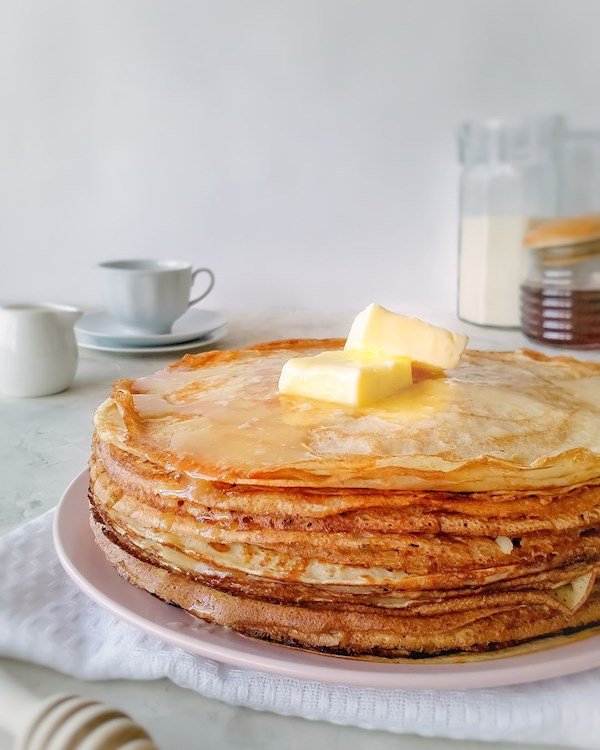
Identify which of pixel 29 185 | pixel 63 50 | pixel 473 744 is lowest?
pixel 473 744

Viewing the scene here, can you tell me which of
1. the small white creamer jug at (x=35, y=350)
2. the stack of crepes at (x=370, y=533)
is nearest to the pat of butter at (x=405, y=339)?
the stack of crepes at (x=370, y=533)

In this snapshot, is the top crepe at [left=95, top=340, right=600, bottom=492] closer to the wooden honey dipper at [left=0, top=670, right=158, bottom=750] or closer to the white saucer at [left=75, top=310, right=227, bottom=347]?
the wooden honey dipper at [left=0, top=670, right=158, bottom=750]

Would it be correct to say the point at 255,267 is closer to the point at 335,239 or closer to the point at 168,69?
the point at 335,239

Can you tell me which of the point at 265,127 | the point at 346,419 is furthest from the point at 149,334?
the point at 346,419

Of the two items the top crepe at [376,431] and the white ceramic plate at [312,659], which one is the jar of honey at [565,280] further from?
the white ceramic plate at [312,659]

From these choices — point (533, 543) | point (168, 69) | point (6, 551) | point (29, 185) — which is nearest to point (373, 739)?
point (533, 543)

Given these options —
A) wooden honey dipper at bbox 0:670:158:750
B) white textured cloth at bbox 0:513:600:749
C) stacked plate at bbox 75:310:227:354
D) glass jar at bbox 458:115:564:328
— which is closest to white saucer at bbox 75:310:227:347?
stacked plate at bbox 75:310:227:354
